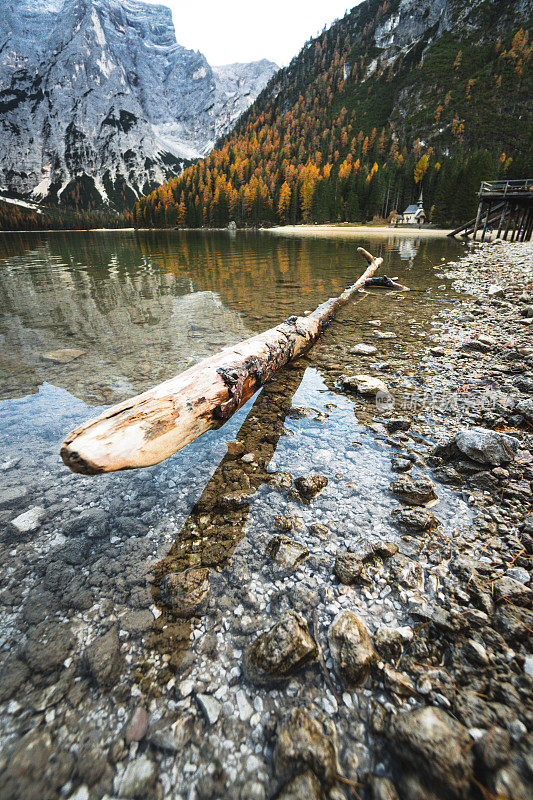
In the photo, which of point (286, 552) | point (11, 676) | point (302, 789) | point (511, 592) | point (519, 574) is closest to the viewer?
point (302, 789)

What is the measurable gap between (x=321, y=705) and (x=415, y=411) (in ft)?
13.0

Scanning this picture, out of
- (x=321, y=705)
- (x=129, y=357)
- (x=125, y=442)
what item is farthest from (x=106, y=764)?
(x=129, y=357)

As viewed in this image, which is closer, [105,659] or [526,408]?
[105,659]

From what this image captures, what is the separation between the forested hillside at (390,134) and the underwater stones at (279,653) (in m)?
80.2

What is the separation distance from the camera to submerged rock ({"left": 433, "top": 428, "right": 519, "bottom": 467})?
3.65m

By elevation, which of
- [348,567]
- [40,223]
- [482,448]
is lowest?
[348,567]

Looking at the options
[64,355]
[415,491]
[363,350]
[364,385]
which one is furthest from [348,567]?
[64,355]

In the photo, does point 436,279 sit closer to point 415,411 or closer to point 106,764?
point 415,411

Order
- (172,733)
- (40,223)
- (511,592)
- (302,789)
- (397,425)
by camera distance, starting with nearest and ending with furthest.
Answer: (302,789), (172,733), (511,592), (397,425), (40,223)

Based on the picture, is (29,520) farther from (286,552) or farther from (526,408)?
(526,408)

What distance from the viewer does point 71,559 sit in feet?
9.82

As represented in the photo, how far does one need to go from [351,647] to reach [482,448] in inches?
105

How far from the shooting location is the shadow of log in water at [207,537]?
2447 mm

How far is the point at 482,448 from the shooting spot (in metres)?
3.71
